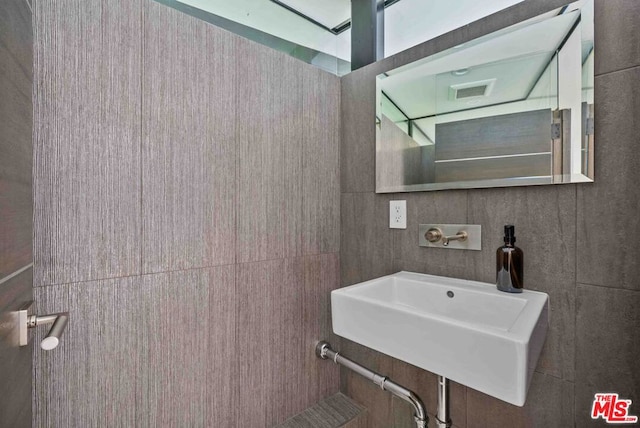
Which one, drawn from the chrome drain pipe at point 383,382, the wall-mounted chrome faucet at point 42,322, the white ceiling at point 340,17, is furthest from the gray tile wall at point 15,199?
the chrome drain pipe at point 383,382

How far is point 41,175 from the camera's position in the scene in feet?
2.82

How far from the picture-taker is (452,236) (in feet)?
3.93

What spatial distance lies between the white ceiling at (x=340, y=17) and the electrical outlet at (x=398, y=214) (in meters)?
0.75

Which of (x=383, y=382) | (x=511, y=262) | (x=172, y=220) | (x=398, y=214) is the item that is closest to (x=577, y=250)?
(x=511, y=262)

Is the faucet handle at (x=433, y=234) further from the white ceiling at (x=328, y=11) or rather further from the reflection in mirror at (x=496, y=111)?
the white ceiling at (x=328, y=11)

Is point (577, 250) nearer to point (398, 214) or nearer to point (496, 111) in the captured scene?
point (496, 111)

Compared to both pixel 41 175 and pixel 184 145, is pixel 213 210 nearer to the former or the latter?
pixel 184 145

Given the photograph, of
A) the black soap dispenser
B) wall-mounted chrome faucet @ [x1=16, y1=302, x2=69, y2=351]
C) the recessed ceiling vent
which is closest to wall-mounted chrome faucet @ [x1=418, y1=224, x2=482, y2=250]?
the black soap dispenser

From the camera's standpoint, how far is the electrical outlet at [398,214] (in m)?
1.36

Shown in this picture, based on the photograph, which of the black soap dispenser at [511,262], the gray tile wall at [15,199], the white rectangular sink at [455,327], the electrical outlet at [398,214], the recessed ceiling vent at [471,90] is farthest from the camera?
the electrical outlet at [398,214]

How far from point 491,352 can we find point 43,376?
1177 mm

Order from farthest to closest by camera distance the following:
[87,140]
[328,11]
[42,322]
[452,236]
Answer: [328,11] → [452,236] → [87,140] → [42,322]

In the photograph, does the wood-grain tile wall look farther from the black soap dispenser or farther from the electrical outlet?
the black soap dispenser

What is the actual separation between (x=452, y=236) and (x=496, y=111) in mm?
476
